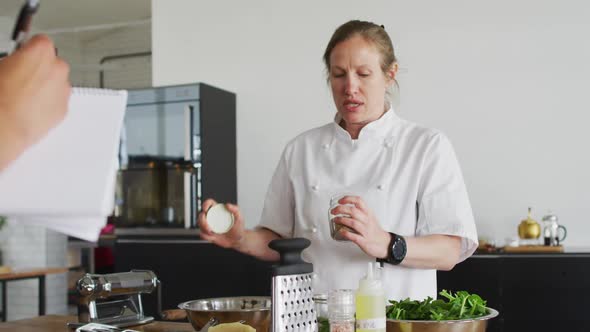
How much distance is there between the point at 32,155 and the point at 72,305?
341 inches

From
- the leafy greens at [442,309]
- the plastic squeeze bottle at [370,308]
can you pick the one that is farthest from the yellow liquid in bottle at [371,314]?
the leafy greens at [442,309]

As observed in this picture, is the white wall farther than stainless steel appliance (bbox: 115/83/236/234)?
No

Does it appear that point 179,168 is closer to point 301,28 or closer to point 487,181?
point 301,28

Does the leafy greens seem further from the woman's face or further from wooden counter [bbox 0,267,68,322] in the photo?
wooden counter [bbox 0,267,68,322]

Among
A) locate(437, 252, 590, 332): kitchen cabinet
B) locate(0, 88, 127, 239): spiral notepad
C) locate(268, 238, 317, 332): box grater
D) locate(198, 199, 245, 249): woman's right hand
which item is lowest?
locate(437, 252, 590, 332): kitchen cabinet

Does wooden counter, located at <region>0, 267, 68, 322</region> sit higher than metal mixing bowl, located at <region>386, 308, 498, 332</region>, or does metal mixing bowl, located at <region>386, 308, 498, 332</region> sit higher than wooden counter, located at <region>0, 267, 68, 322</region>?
metal mixing bowl, located at <region>386, 308, 498, 332</region>

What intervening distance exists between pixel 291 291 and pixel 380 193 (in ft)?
2.86

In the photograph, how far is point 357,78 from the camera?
233cm

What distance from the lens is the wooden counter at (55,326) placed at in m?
2.26

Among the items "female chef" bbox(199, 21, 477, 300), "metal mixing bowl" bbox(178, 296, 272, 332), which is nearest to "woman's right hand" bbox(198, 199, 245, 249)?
"female chef" bbox(199, 21, 477, 300)

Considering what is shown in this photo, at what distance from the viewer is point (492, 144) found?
4.65 metres

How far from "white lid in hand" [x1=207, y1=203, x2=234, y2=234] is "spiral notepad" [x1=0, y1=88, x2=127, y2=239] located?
124 cm

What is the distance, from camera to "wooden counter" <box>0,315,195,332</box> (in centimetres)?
226

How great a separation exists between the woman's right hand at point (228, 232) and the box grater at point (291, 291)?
1.41 feet
